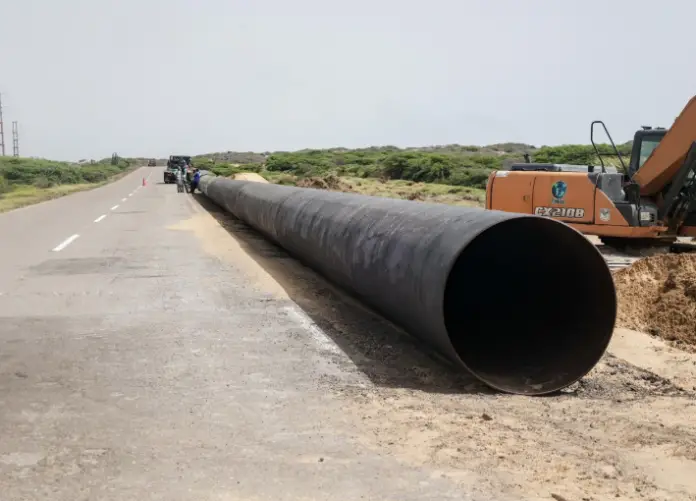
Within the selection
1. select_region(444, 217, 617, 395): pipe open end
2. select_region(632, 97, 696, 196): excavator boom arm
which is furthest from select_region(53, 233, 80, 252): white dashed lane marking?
select_region(632, 97, 696, 196): excavator boom arm

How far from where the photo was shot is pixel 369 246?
7266 millimetres

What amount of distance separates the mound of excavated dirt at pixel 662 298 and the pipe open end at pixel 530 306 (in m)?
2.05

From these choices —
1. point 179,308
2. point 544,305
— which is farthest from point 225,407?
point 179,308

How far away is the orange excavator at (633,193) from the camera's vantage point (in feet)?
41.6

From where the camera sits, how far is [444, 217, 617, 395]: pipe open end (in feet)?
18.9

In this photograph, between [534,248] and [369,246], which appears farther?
[369,246]

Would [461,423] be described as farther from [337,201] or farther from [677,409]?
[337,201]

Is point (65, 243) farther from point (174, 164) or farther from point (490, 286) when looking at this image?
point (174, 164)

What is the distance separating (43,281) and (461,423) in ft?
25.4

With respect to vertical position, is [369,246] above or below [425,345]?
above

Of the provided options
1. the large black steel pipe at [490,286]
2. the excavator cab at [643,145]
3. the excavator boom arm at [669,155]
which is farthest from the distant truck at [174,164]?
the large black steel pipe at [490,286]

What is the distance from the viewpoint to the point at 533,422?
4781 mm

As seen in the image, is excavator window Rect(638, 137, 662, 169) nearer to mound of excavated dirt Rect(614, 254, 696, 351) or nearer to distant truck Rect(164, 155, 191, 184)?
mound of excavated dirt Rect(614, 254, 696, 351)

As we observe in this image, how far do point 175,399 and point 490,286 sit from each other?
3.35 m
